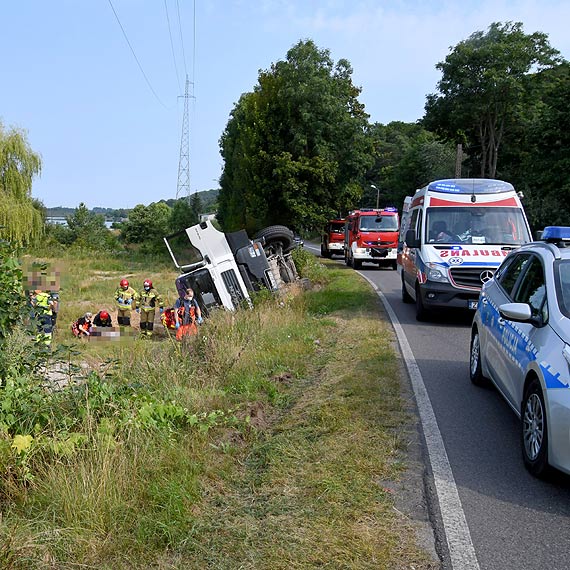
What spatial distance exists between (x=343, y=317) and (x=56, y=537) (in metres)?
8.92

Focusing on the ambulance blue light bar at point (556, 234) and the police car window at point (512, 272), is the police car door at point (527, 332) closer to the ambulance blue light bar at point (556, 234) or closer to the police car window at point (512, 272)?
the police car window at point (512, 272)

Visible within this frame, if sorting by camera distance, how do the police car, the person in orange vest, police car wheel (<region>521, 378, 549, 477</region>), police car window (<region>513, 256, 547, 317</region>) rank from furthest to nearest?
the person in orange vest, police car window (<region>513, 256, 547, 317</region>), police car wheel (<region>521, 378, 549, 477</region>), the police car

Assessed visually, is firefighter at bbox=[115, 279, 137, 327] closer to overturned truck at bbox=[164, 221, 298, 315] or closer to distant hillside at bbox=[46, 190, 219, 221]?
overturned truck at bbox=[164, 221, 298, 315]

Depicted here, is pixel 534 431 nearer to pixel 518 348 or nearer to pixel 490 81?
pixel 518 348

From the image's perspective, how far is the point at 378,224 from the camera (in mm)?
28141

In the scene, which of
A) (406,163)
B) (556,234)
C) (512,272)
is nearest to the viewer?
(556,234)

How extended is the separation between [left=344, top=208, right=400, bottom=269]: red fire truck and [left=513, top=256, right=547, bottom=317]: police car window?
21674mm

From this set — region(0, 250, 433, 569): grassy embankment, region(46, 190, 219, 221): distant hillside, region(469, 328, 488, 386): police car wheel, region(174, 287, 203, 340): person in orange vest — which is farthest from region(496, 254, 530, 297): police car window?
region(46, 190, 219, 221): distant hillside

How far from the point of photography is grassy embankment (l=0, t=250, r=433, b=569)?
347cm

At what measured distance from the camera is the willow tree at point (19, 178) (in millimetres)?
33688

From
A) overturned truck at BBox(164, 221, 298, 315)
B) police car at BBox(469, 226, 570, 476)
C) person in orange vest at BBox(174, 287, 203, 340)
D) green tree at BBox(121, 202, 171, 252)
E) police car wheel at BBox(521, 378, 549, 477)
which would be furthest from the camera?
green tree at BBox(121, 202, 171, 252)

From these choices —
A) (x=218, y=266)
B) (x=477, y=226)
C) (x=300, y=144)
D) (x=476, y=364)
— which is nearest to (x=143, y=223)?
(x=300, y=144)

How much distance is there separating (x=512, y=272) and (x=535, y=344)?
1837 mm

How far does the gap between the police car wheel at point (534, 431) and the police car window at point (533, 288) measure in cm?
67
